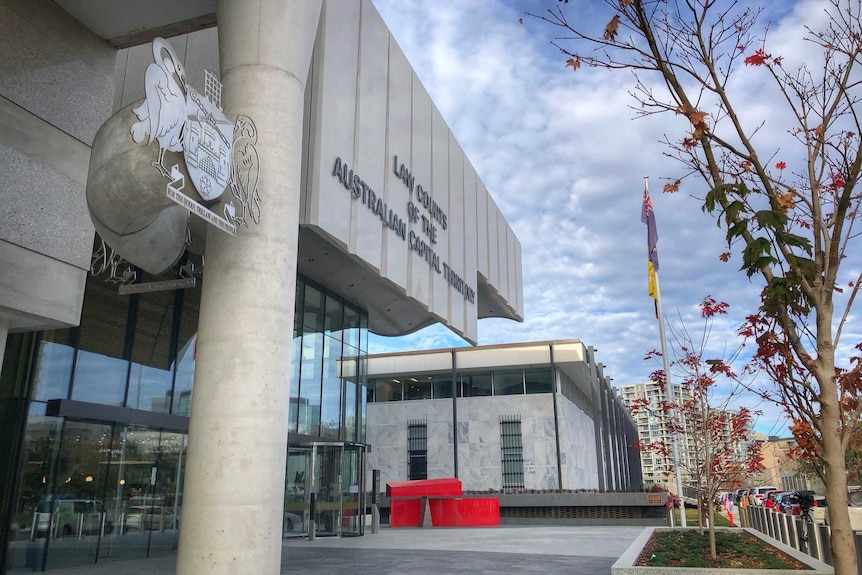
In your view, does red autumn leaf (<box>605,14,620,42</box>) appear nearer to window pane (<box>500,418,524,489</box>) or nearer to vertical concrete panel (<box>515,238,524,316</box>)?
vertical concrete panel (<box>515,238,524,316</box>)

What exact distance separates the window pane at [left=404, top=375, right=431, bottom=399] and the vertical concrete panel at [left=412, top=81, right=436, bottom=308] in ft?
78.9

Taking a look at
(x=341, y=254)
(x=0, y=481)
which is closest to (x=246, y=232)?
(x=0, y=481)

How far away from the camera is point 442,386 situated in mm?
45750

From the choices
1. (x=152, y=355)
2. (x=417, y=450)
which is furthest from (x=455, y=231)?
(x=417, y=450)

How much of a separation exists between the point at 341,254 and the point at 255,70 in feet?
28.5

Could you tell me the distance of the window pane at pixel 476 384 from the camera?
44.7 m

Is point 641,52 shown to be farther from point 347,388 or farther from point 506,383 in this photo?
point 506,383

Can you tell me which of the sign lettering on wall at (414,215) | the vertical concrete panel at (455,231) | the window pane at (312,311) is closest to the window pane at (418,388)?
the sign lettering on wall at (414,215)

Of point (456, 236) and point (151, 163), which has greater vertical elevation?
point (456, 236)

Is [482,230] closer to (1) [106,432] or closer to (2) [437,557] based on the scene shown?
(2) [437,557]

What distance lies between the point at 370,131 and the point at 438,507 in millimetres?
19200

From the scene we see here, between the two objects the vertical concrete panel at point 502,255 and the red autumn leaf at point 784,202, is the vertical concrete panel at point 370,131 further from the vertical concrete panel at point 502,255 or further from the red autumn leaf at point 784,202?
the vertical concrete panel at point 502,255

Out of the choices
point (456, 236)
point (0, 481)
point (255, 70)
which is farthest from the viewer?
point (456, 236)

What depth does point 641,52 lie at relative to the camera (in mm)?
6527
